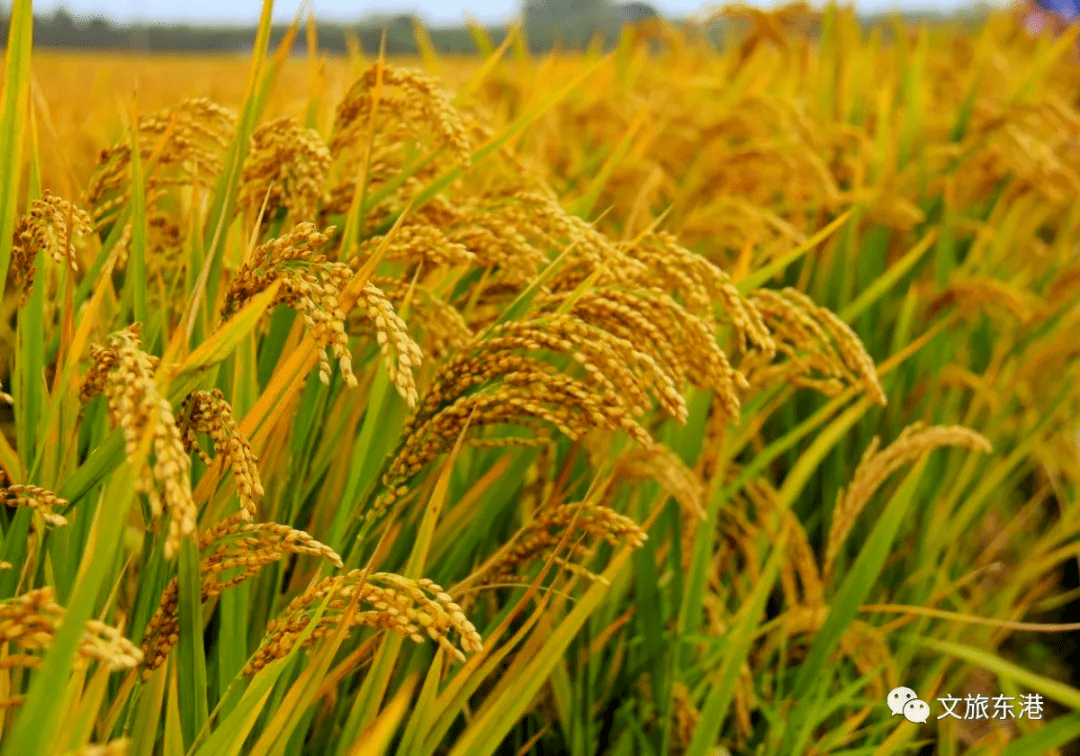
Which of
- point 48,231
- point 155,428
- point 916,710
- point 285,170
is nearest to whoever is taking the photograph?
point 155,428

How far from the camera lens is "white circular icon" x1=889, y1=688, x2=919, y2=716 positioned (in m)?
1.69

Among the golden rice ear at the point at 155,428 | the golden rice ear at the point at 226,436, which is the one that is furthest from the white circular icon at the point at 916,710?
the golden rice ear at the point at 155,428

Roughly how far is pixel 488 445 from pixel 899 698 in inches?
39.4

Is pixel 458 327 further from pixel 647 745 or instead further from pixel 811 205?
pixel 811 205

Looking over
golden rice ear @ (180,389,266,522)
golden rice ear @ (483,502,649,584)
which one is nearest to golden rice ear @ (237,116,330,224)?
golden rice ear @ (180,389,266,522)

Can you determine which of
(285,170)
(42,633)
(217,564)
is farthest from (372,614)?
(285,170)

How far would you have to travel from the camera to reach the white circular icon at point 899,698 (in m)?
A: 1.69

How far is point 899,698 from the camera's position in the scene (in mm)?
1731

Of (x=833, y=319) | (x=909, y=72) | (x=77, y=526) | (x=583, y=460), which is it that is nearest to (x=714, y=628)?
(x=583, y=460)

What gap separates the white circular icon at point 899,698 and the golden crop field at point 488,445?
1 centimetres

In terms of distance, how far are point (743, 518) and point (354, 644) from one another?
0.92m

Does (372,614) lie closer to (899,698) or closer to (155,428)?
(155,428)

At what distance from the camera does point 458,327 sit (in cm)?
127

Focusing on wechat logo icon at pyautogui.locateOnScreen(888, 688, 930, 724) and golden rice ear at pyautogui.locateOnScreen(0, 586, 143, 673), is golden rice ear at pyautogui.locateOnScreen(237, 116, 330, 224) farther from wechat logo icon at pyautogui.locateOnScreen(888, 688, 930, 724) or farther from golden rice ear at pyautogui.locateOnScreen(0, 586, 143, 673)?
wechat logo icon at pyautogui.locateOnScreen(888, 688, 930, 724)
